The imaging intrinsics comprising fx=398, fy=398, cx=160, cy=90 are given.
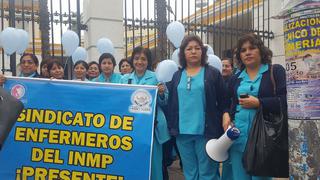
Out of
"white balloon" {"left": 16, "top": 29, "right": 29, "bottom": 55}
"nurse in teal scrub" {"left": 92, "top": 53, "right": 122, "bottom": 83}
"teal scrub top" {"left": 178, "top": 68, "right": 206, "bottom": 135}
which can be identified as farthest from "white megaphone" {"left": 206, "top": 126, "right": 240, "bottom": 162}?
"white balloon" {"left": 16, "top": 29, "right": 29, "bottom": 55}

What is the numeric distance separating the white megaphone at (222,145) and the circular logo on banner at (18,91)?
1978 millimetres

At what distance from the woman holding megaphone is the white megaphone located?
0.18 m

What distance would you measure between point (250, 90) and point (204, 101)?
1.70ft

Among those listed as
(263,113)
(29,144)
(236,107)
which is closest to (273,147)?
(263,113)

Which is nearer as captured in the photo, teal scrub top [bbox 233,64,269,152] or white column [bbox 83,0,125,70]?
teal scrub top [bbox 233,64,269,152]

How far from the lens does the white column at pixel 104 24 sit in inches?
284

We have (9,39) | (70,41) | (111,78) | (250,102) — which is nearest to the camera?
(250,102)

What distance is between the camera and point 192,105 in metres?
3.79

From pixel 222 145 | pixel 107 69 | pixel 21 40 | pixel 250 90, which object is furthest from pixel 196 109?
pixel 21 40

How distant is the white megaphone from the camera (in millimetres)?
3350

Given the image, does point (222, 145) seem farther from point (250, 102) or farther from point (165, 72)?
point (165, 72)

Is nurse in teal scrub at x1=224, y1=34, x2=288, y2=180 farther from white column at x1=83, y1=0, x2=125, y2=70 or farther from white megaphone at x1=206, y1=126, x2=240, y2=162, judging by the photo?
white column at x1=83, y1=0, x2=125, y2=70

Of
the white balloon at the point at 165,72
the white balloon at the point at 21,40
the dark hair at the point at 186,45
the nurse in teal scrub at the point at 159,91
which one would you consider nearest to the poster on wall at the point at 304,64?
the dark hair at the point at 186,45

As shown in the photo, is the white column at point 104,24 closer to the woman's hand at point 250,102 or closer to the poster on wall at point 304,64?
the woman's hand at point 250,102
